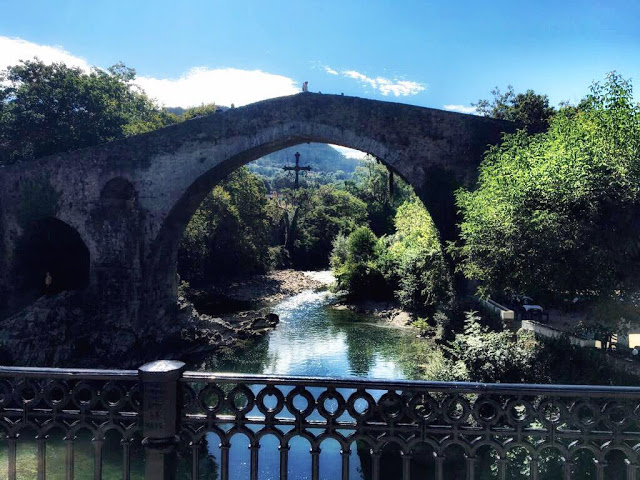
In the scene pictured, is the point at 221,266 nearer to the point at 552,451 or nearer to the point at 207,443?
the point at 207,443

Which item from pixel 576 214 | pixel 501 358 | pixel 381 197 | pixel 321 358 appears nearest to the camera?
pixel 576 214

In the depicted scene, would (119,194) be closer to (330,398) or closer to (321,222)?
(330,398)

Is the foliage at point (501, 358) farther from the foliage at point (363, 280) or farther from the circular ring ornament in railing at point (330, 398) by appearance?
the foliage at point (363, 280)

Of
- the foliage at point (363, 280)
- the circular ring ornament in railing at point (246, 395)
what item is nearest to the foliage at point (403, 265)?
the foliage at point (363, 280)

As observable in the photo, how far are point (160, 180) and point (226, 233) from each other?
547 inches

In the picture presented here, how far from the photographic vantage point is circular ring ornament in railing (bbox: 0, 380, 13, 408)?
3.29 meters

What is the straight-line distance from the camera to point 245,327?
1959cm

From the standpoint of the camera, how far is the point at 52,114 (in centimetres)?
2280

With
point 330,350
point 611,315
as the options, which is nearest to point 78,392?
point 611,315

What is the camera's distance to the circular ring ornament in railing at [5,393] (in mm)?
3285

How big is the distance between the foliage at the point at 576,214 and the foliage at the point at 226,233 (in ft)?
67.9

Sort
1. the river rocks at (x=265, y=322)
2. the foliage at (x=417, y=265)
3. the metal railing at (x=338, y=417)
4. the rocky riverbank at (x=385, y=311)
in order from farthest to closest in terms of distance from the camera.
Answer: the rocky riverbank at (x=385, y=311), the river rocks at (x=265, y=322), the foliage at (x=417, y=265), the metal railing at (x=338, y=417)

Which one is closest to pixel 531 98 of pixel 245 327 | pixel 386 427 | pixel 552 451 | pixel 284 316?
pixel 284 316

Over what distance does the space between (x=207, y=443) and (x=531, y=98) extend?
24.4m
